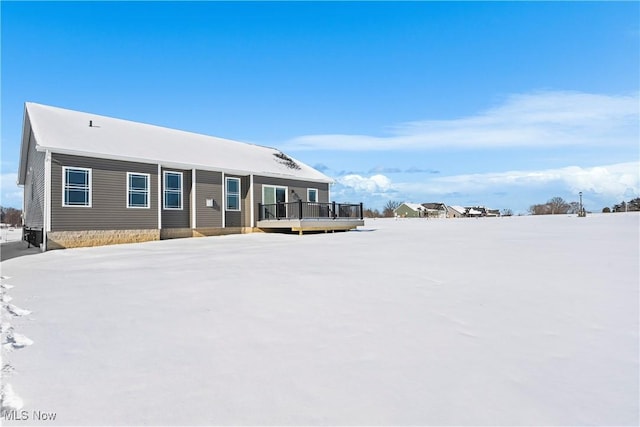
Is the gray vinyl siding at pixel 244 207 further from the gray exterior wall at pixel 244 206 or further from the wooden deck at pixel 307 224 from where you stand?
the wooden deck at pixel 307 224

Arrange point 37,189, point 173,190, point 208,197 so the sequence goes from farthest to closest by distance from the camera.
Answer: point 208,197 → point 173,190 → point 37,189

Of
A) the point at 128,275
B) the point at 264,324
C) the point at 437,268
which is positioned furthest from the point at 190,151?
the point at 264,324

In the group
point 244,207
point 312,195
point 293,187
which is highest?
point 293,187

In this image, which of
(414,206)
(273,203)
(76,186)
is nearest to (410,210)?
(414,206)

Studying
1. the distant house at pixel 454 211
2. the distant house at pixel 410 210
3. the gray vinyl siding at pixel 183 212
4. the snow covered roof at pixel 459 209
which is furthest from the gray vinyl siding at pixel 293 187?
the snow covered roof at pixel 459 209

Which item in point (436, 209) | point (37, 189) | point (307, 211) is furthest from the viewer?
point (436, 209)

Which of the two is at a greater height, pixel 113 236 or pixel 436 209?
pixel 436 209

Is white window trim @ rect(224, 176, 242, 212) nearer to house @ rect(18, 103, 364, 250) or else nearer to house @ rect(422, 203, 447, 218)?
house @ rect(18, 103, 364, 250)

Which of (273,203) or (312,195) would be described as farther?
(312,195)

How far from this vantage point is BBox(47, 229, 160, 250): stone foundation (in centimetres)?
1325

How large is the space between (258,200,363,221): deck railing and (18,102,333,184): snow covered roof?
1.74 m

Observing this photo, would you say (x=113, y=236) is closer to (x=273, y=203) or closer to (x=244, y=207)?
(x=244, y=207)

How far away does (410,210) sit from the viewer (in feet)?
254

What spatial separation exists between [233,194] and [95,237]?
6427 millimetres
